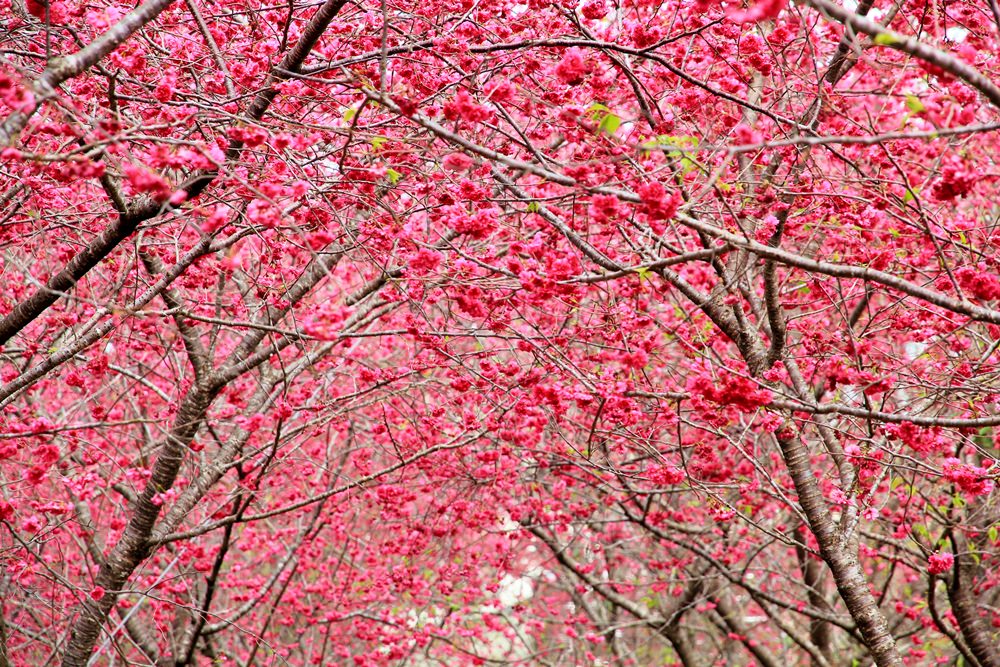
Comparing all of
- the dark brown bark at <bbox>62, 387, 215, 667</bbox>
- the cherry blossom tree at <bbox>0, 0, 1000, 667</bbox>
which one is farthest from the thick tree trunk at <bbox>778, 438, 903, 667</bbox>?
the dark brown bark at <bbox>62, 387, 215, 667</bbox>

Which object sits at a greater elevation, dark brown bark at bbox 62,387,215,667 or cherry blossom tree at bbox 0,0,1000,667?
cherry blossom tree at bbox 0,0,1000,667

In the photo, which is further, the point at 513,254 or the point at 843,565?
the point at 843,565

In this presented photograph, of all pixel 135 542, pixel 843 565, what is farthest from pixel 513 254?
pixel 135 542

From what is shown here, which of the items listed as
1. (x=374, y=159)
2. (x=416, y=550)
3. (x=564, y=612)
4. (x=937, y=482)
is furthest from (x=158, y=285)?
(x=564, y=612)

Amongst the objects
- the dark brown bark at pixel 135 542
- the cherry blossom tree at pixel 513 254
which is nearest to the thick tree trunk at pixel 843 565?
the cherry blossom tree at pixel 513 254

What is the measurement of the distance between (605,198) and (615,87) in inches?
96.8

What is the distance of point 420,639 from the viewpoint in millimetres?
8078

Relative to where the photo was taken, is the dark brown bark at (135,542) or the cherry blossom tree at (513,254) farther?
the dark brown bark at (135,542)

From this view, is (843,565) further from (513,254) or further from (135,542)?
(135,542)

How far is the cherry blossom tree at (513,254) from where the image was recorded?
350 cm

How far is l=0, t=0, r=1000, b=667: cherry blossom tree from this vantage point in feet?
11.5

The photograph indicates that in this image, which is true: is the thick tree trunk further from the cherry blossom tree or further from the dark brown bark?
the dark brown bark

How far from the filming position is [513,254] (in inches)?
173

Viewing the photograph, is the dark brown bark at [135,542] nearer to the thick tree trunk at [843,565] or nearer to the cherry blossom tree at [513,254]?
the cherry blossom tree at [513,254]
